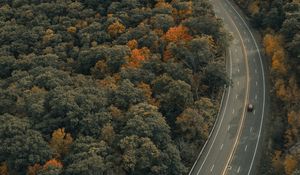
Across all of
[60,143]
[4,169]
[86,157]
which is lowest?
[4,169]

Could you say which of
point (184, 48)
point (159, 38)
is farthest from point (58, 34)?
point (184, 48)

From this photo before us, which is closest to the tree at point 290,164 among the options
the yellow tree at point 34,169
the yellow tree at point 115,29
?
the yellow tree at point 34,169

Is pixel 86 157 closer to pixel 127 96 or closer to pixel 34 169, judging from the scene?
pixel 34 169

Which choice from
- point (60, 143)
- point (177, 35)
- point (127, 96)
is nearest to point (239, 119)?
point (127, 96)

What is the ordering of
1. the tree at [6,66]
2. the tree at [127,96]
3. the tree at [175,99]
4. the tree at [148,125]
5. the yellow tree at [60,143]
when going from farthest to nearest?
the tree at [6,66] → the tree at [175,99] → the tree at [127,96] → the yellow tree at [60,143] → the tree at [148,125]

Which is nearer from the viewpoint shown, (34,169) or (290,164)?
(290,164)

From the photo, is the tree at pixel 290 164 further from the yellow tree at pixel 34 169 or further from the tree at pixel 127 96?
the yellow tree at pixel 34 169

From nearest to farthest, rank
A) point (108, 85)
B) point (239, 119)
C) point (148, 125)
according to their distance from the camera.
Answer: point (148, 125) → point (239, 119) → point (108, 85)
